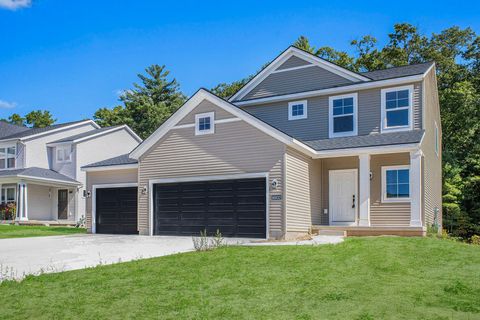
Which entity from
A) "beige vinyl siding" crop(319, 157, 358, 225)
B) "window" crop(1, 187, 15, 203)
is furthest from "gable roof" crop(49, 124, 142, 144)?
"beige vinyl siding" crop(319, 157, 358, 225)

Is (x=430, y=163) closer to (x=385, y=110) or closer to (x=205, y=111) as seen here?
(x=385, y=110)

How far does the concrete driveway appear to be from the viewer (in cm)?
1046

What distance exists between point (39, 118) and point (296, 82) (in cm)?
4528

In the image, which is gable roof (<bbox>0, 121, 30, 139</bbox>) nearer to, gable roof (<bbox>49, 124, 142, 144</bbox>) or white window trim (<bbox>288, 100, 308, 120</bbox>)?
gable roof (<bbox>49, 124, 142, 144</bbox>)

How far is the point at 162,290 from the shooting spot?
26.1ft

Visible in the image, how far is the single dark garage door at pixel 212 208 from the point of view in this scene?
16641mm

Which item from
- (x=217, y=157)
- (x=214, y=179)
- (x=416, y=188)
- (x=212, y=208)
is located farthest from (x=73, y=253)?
(x=416, y=188)

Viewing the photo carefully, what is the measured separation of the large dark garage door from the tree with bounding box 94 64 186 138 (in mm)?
27252

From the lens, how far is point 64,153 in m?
34.8

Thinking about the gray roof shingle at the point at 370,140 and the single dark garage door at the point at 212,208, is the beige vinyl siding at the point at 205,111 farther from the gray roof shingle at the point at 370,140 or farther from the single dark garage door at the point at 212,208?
the gray roof shingle at the point at 370,140

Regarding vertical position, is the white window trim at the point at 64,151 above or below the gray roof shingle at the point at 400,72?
below

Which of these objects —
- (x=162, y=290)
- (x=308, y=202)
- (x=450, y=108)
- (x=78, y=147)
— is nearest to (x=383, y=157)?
(x=308, y=202)

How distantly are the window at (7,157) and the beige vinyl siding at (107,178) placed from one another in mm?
15689

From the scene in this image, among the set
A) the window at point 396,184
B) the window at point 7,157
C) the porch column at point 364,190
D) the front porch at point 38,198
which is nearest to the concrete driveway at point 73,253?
the porch column at point 364,190
